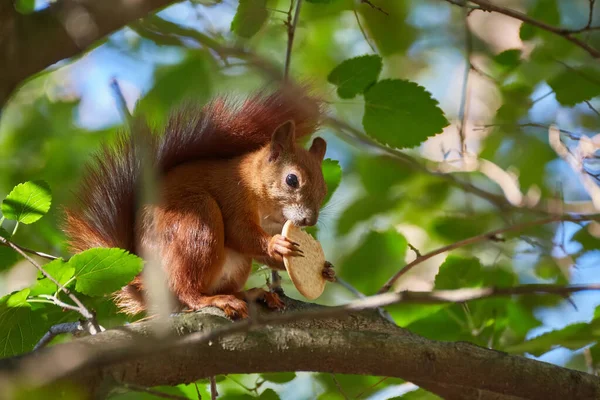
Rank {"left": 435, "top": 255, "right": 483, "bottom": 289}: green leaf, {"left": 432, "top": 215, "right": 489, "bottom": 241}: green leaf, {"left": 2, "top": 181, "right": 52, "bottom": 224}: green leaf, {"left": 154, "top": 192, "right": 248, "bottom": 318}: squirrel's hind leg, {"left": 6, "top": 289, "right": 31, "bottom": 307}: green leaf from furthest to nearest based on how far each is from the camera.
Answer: {"left": 432, "top": 215, "right": 489, "bottom": 241}: green leaf
{"left": 435, "top": 255, "right": 483, "bottom": 289}: green leaf
{"left": 154, "top": 192, "right": 248, "bottom": 318}: squirrel's hind leg
{"left": 2, "top": 181, "right": 52, "bottom": 224}: green leaf
{"left": 6, "top": 289, "right": 31, "bottom": 307}: green leaf

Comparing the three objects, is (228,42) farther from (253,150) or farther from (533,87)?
(533,87)

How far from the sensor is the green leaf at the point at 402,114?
2.04 m

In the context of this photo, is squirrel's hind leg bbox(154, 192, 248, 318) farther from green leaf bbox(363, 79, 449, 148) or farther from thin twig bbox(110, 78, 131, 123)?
thin twig bbox(110, 78, 131, 123)

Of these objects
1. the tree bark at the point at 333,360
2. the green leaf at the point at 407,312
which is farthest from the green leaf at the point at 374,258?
the tree bark at the point at 333,360

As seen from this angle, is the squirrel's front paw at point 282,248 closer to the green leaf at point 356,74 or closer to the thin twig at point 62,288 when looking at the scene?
the green leaf at point 356,74

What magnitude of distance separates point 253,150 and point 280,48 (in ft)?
3.70

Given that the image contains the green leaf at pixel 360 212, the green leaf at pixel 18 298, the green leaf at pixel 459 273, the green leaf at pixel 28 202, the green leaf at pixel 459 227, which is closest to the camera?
the green leaf at pixel 18 298

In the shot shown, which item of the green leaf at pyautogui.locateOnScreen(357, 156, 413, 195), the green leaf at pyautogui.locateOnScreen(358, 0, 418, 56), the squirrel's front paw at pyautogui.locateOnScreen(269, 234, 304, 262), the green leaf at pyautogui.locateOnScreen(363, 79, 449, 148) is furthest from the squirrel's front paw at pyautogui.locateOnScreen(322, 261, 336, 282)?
the green leaf at pyautogui.locateOnScreen(358, 0, 418, 56)

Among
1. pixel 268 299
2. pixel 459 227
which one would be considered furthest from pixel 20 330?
pixel 459 227

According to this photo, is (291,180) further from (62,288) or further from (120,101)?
(120,101)

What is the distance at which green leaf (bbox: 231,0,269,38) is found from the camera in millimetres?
1799

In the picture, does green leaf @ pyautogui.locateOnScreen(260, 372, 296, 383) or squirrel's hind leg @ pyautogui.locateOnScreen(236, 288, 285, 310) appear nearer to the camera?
squirrel's hind leg @ pyautogui.locateOnScreen(236, 288, 285, 310)

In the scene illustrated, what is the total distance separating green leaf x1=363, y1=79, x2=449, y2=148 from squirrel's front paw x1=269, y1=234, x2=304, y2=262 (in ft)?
1.28

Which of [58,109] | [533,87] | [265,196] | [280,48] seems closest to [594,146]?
[533,87]
